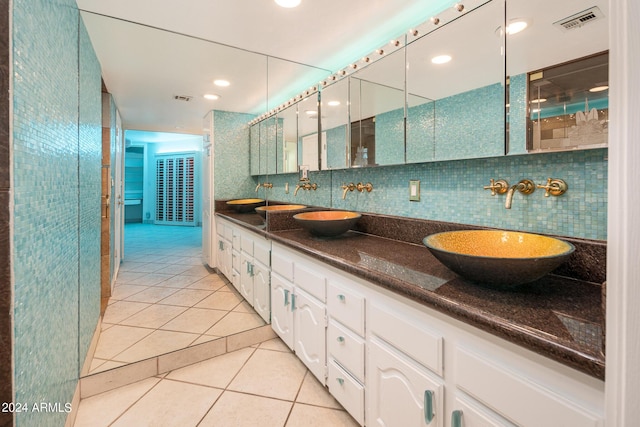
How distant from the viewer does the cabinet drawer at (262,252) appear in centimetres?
202

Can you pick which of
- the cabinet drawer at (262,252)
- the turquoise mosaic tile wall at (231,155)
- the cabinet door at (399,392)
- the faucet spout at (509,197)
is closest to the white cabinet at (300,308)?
the cabinet drawer at (262,252)

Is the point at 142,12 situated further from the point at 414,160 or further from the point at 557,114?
the point at 557,114

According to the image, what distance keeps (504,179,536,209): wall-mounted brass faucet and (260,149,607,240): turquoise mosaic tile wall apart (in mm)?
20

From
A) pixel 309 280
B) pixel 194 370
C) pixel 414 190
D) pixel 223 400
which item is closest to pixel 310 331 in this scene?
pixel 309 280

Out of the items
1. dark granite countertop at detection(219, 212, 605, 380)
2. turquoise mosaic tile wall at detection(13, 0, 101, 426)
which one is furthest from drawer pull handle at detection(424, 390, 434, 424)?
turquoise mosaic tile wall at detection(13, 0, 101, 426)

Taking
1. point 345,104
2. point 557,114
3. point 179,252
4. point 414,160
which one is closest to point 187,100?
point 345,104

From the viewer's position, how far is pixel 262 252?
2113 millimetres

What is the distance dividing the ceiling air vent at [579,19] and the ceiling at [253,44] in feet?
0.05

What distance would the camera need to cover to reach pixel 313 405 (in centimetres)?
149

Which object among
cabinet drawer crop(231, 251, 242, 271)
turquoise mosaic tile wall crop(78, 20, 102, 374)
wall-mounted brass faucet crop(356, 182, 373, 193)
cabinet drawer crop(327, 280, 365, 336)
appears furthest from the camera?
cabinet drawer crop(231, 251, 242, 271)

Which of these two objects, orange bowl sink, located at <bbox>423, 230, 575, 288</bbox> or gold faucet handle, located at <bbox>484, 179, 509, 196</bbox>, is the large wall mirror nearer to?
gold faucet handle, located at <bbox>484, 179, 509, 196</bbox>

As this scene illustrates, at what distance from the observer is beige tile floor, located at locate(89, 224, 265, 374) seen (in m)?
1.82

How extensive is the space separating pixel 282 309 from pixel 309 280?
1.53 ft

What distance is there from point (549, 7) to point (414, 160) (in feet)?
2.53
